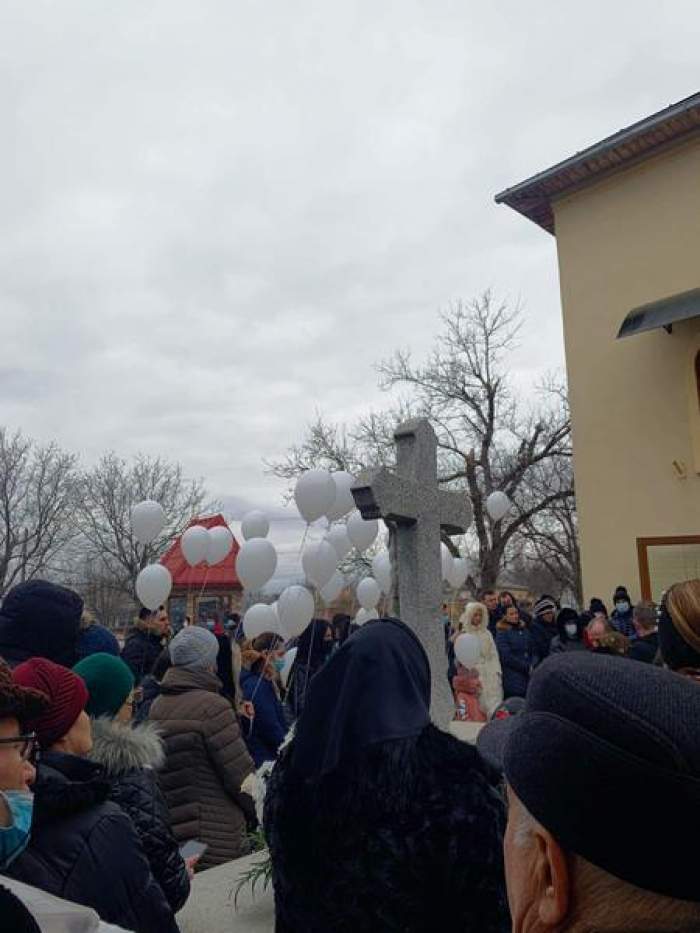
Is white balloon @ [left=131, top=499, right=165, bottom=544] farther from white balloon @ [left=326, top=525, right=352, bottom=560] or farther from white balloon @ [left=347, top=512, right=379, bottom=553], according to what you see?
white balloon @ [left=347, top=512, right=379, bottom=553]

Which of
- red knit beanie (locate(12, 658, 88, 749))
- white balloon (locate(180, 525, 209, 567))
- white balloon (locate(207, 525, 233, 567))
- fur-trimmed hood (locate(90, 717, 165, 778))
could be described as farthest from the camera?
white balloon (locate(207, 525, 233, 567))

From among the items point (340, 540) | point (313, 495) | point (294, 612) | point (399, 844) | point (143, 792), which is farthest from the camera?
point (340, 540)

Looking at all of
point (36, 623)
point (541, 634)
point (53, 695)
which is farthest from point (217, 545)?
point (53, 695)

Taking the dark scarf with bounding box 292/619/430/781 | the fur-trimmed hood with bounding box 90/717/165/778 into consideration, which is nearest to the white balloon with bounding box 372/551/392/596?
the fur-trimmed hood with bounding box 90/717/165/778

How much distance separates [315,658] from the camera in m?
7.84

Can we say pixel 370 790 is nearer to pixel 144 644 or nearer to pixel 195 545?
pixel 144 644

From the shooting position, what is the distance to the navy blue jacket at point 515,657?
8.68 m

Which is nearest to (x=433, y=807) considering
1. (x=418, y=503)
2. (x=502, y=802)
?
(x=502, y=802)

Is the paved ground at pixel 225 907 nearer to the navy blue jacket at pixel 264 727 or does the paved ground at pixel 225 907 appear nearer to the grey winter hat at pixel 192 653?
the grey winter hat at pixel 192 653

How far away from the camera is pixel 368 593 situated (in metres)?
10.8

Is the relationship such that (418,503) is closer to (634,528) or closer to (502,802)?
(502,802)

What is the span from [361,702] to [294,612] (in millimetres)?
6103

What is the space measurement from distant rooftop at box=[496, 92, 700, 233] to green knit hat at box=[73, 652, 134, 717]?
43.7 ft

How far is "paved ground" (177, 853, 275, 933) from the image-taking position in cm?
343
